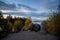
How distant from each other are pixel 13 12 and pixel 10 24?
10.5 inches

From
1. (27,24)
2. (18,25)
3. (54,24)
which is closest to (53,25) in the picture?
(54,24)

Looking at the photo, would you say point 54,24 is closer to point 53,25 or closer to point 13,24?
point 53,25

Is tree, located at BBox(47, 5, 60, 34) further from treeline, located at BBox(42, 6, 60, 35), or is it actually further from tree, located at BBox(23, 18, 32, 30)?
tree, located at BBox(23, 18, 32, 30)

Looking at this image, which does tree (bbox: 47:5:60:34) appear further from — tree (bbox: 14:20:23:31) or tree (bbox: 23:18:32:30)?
tree (bbox: 14:20:23:31)

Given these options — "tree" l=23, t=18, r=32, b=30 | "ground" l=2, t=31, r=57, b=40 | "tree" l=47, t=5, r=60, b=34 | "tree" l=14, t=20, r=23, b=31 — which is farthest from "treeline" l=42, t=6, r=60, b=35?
"tree" l=14, t=20, r=23, b=31

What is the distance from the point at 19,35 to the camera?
9.68 feet

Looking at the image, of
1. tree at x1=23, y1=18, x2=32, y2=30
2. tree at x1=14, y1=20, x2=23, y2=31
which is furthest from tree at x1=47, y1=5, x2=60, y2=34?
tree at x1=14, y1=20, x2=23, y2=31

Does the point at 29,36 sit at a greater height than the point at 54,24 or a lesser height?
lesser

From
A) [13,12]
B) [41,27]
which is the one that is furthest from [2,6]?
[41,27]

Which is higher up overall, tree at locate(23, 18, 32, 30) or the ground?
tree at locate(23, 18, 32, 30)

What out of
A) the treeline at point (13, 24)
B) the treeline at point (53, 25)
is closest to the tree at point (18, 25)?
the treeline at point (13, 24)

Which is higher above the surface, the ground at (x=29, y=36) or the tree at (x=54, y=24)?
the tree at (x=54, y=24)

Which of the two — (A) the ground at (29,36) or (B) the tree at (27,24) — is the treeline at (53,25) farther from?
(B) the tree at (27,24)

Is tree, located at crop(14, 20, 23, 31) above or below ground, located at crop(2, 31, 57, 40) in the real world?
above
